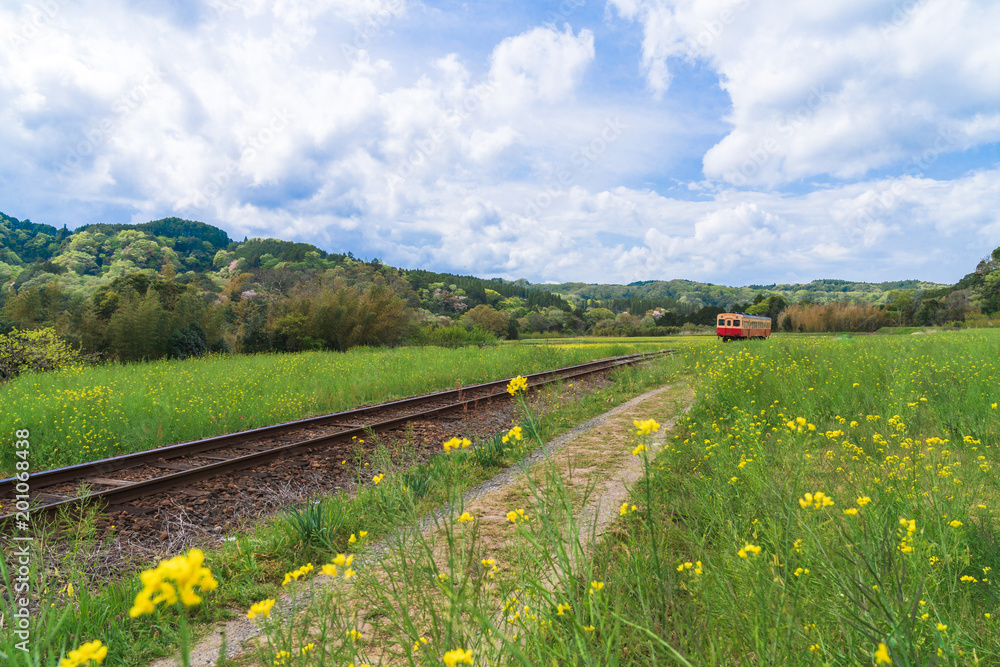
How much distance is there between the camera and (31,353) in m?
13.5

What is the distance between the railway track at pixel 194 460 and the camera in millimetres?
5137

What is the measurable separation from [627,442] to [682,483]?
7.36ft

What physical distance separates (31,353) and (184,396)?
7834 mm

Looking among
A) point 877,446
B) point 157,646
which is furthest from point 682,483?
point 157,646

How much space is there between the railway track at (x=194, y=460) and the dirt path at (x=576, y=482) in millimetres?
2468

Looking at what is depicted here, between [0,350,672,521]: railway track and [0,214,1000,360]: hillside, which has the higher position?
[0,214,1000,360]: hillside

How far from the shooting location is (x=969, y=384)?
22.6 feet

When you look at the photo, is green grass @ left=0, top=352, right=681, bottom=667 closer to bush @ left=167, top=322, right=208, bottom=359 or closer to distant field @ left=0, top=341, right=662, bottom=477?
distant field @ left=0, top=341, right=662, bottom=477

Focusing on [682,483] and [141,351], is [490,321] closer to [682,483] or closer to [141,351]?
[141,351]

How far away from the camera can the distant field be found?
23.4ft

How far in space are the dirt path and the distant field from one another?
17.8 feet

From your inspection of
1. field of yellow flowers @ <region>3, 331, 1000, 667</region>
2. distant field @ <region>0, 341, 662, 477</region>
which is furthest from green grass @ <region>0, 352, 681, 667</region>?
distant field @ <region>0, 341, 662, 477</region>

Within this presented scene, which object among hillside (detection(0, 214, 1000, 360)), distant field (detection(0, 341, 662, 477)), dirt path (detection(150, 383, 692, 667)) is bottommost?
dirt path (detection(150, 383, 692, 667))

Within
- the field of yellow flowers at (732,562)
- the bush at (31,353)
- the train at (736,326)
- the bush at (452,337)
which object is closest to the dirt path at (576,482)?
the field of yellow flowers at (732,562)
